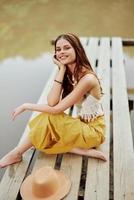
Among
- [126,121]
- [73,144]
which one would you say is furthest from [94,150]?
[126,121]

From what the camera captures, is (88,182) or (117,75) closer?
(88,182)

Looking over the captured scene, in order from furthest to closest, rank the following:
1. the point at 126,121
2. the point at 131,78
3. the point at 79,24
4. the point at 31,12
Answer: the point at 31,12 < the point at 79,24 < the point at 131,78 < the point at 126,121

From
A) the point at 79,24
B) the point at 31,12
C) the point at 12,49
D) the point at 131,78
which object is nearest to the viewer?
the point at 131,78

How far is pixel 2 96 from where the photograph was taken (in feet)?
11.1

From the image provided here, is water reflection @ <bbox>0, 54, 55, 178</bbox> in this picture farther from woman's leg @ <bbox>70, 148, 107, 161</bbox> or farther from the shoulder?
the shoulder

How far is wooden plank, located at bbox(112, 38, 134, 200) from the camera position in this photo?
1.75 metres

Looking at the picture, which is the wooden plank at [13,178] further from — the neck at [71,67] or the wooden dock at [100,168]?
the neck at [71,67]

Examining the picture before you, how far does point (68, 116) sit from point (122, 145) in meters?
0.36

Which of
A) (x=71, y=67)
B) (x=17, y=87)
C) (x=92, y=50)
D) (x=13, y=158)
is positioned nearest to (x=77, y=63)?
(x=71, y=67)

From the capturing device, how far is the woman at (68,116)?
6.37ft

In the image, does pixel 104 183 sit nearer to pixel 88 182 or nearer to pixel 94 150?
pixel 88 182

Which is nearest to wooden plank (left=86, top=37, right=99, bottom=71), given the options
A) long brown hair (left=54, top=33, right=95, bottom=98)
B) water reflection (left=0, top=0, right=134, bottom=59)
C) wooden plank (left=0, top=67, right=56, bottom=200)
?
water reflection (left=0, top=0, right=134, bottom=59)

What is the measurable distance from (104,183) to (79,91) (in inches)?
19.1

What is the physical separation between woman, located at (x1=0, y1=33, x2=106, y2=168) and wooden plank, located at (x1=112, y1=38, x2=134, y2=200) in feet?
0.36
